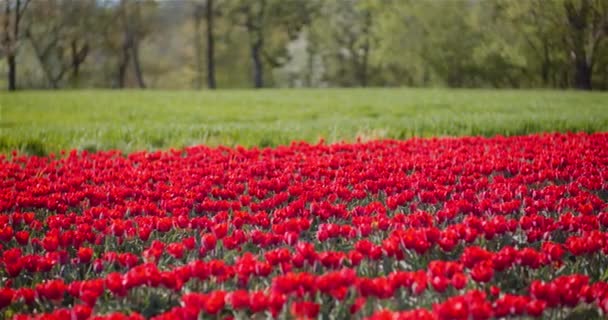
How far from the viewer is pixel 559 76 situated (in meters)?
26.2

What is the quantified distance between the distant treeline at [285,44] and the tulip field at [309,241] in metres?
16.4

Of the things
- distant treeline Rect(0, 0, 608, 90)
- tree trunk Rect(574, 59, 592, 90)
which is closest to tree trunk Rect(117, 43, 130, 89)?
distant treeline Rect(0, 0, 608, 90)

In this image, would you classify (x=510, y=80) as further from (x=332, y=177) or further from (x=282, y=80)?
(x=332, y=177)

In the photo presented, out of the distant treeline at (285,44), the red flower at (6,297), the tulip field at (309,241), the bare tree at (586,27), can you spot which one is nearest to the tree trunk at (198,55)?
the distant treeline at (285,44)

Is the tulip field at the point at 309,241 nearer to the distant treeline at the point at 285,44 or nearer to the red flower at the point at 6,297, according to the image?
the red flower at the point at 6,297

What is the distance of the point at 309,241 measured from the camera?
3627 millimetres

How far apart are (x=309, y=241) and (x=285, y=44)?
5330cm

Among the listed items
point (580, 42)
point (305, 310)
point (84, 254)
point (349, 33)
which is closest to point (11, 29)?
point (349, 33)

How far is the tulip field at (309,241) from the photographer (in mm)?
2455

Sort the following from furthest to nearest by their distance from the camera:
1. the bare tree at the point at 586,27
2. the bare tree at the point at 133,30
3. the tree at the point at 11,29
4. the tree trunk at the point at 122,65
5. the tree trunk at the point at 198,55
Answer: the tree trunk at the point at 198,55 < the tree trunk at the point at 122,65 < the bare tree at the point at 133,30 < the tree at the point at 11,29 < the bare tree at the point at 586,27

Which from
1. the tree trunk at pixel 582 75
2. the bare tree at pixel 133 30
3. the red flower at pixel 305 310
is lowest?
the red flower at pixel 305 310

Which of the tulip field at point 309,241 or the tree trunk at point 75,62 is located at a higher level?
the tree trunk at point 75,62

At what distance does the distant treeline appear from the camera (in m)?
32.0

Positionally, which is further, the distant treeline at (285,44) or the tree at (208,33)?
the tree at (208,33)
